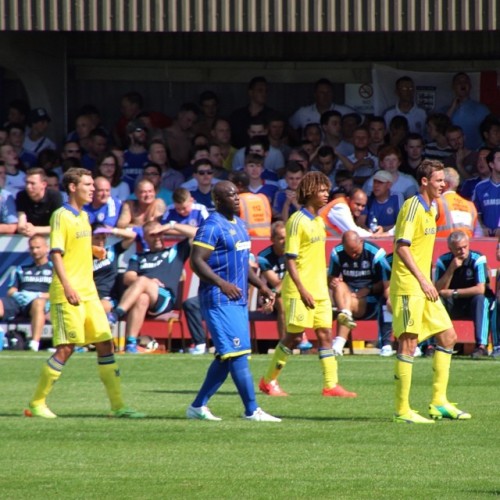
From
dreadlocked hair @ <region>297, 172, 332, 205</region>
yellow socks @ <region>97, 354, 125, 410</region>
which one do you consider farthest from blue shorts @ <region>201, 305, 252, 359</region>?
dreadlocked hair @ <region>297, 172, 332, 205</region>

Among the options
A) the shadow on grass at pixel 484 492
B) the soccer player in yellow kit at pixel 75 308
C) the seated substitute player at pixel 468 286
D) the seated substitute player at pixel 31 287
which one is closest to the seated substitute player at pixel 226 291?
the soccer player in yellow kit at pixel 75 308

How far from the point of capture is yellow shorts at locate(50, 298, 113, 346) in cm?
1164

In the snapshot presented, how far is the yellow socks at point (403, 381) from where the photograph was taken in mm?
11148

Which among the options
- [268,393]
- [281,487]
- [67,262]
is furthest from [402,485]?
[268,393]

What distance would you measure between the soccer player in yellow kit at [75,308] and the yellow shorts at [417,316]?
2.34 m

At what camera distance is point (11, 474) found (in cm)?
902

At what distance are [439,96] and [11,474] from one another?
14265 millimetres

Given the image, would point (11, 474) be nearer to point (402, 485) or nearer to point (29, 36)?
point (402, 485)

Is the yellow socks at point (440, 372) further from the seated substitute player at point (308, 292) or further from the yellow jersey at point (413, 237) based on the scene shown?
the seated substitute player at point (308, 292)

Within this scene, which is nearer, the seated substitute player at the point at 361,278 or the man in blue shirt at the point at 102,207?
the seated substitute player at the point at 361,278

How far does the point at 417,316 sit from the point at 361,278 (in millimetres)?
6432

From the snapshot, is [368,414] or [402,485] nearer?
[402,485]

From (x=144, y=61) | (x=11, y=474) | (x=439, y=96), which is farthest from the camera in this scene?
Result: (x=144, y=61)

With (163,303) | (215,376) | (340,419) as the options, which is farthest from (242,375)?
(163,303)
